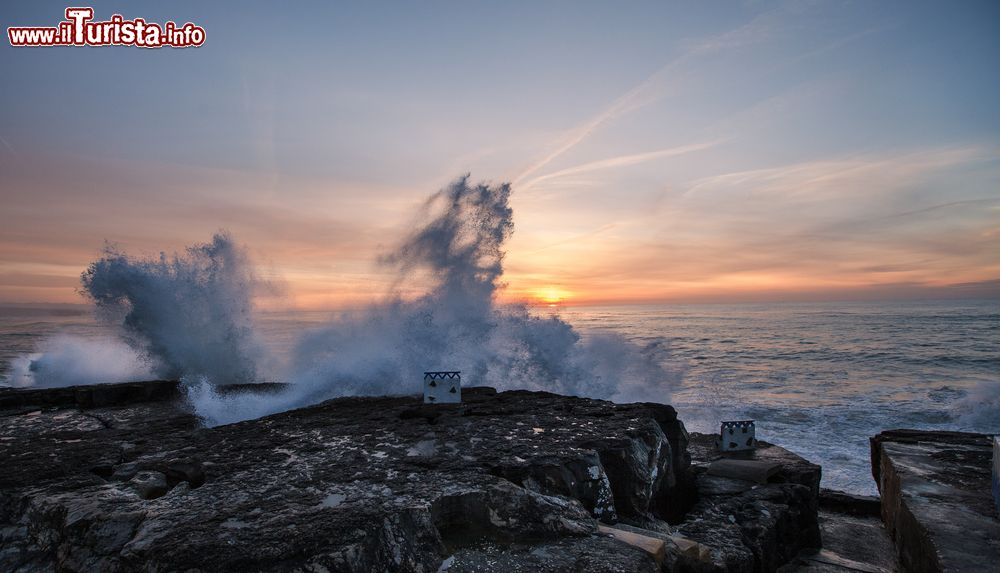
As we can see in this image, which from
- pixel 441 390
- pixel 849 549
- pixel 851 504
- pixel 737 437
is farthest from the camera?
pixel 851 504

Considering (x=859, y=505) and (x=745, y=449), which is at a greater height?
(x=745, y=449)

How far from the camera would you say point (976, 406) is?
13.8 metres

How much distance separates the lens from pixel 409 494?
3320mm

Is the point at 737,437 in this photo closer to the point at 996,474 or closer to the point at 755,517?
the point at 755,517

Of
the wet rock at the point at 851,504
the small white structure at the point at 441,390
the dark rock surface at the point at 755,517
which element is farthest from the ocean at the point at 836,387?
the small white structure at the point at 441,390

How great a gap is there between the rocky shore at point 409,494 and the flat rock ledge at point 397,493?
0.05 ft

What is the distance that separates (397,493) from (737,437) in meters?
5.68

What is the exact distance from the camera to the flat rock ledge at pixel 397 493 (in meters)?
2.79

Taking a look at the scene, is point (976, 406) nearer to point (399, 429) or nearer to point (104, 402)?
point (399, 429)

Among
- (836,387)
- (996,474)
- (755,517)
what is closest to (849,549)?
(996,474)

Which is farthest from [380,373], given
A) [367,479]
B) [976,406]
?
[976,406]

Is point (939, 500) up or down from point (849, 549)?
up

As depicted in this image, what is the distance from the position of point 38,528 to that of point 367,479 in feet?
7.20

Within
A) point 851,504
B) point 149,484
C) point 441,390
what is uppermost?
point 441,390
